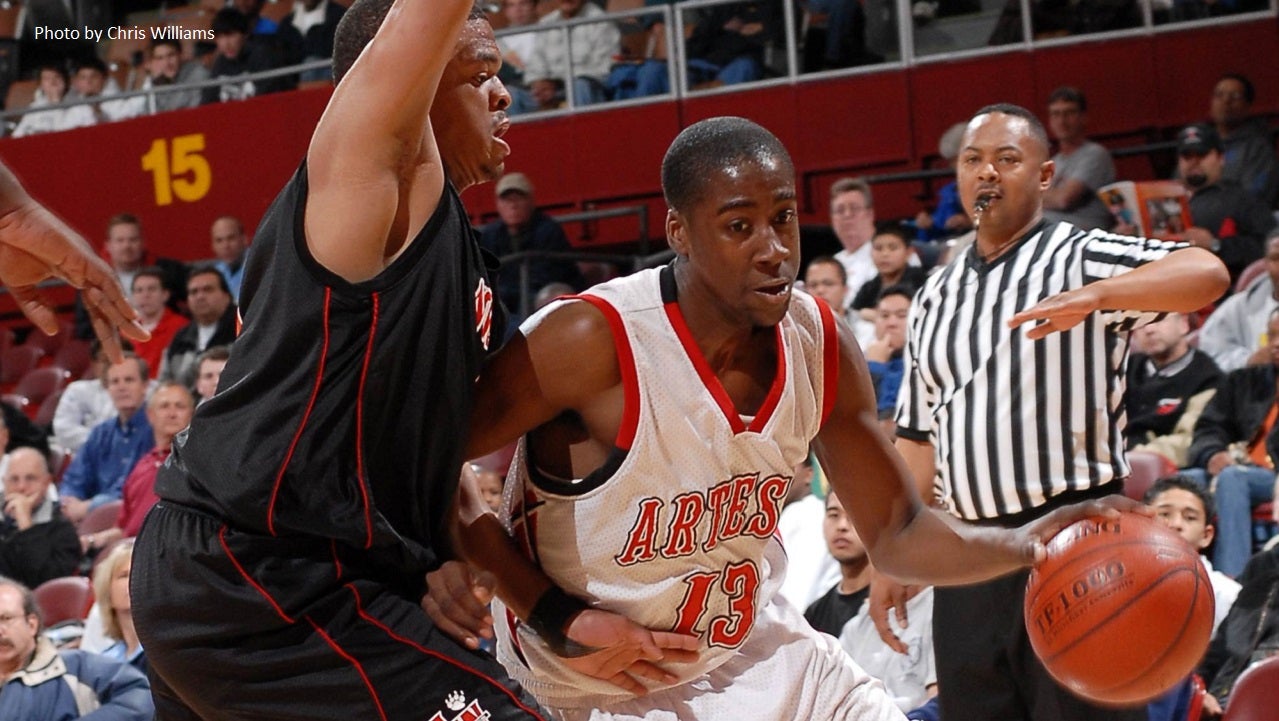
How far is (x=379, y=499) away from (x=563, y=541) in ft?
1.96

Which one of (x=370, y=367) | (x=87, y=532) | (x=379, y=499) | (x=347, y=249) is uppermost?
(x=347, y=249)

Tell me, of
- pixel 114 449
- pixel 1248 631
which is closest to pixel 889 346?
pixel 1248 631

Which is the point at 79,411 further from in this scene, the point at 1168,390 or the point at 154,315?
the point at 1168,390

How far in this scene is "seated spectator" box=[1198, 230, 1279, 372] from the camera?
777 cm

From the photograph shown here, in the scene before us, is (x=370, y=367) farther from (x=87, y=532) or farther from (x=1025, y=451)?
(x=87, y=532)

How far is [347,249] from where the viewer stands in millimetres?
2484

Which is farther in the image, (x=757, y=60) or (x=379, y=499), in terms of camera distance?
(x=757, y=60)

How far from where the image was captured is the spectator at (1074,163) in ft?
29.4

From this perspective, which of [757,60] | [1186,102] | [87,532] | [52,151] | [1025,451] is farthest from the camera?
[52,151]

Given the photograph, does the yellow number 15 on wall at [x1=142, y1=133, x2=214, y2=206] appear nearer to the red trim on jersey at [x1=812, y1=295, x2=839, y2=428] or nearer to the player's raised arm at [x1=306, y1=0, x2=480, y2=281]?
the red trim on jersey at [x1=812, y1=295, x2=839, y2=428]

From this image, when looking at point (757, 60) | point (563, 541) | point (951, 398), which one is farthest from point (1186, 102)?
point (563, 541)

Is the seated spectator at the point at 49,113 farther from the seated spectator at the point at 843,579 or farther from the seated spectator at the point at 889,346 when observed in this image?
the seated spectator at the point at 843,579

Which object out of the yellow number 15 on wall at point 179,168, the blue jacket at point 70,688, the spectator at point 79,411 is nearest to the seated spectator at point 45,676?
the blue jacket at point 70,688

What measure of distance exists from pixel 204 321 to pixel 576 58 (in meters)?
3.28
